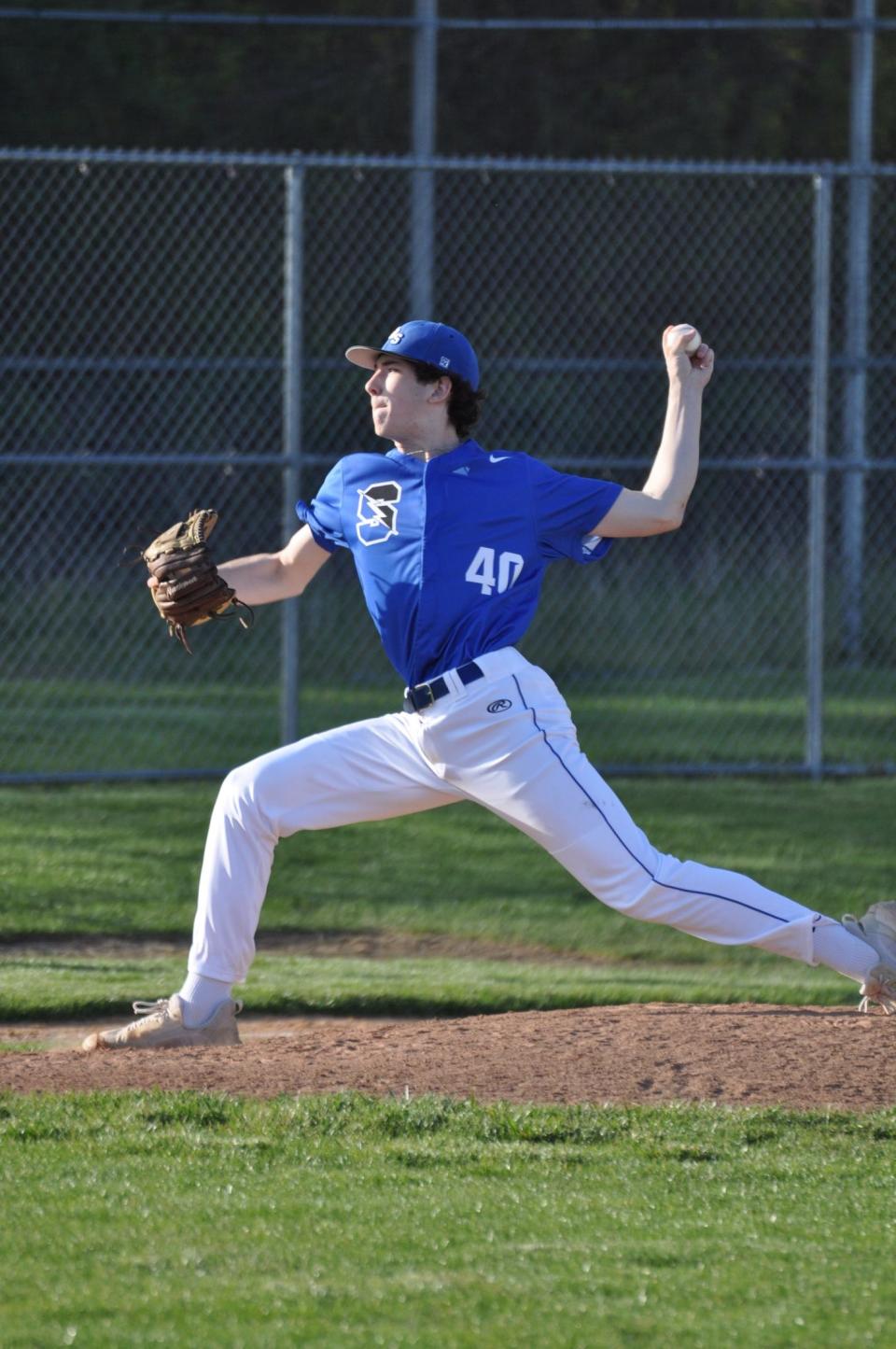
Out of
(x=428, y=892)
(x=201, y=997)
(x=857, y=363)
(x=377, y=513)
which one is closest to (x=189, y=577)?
(x=377, y=513)

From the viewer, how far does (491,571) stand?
5.11m

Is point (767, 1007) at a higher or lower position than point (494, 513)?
lower

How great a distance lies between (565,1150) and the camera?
4.48m

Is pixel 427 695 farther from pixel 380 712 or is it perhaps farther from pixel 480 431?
pixel 480 431

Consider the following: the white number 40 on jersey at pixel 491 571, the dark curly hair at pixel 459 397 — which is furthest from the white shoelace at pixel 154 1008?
the dark curly hair at pixel 459 397

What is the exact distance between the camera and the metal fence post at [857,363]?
39.5 ft

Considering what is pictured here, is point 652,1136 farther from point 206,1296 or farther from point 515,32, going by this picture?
point 515,32

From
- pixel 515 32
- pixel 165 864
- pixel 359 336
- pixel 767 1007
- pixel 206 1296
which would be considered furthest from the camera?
pixel 515 32

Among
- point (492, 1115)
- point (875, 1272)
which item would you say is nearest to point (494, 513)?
point (492, 1115)

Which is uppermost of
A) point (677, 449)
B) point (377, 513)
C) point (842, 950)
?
point (677, 449)

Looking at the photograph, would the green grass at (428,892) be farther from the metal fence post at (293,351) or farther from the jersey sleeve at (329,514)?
the jersey sleeve at (329,514)

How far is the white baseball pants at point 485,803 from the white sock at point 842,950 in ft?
0.13

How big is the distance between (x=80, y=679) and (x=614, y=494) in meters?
9.04

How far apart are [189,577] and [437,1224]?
2.08 m
